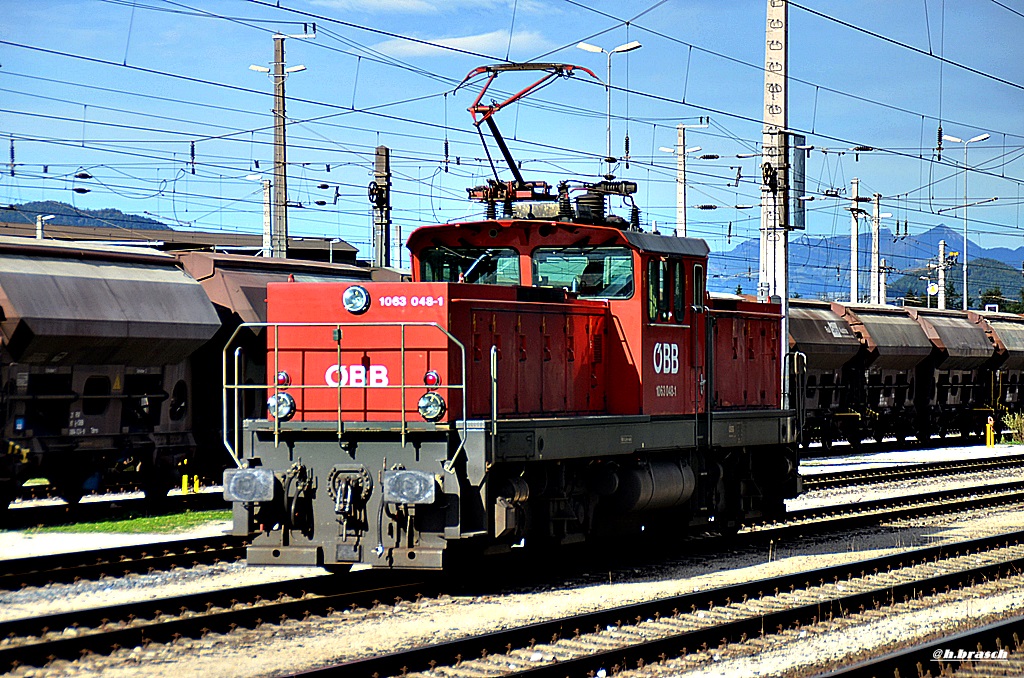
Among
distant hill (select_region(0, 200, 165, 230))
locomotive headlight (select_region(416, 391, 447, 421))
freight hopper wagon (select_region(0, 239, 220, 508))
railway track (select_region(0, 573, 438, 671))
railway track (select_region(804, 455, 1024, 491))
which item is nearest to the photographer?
railway track (select_region(0, 573, 438, 671))

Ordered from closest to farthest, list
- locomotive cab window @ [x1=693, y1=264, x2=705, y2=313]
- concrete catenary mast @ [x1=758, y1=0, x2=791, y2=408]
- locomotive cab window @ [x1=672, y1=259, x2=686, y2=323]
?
1. locomotive cab window @ [x1=672, y1=259, x2=686, y2=323]
2. locomotive cab window @ [x1=693, y1=264, x2=705, y2=313]
3. concrete catenary mast @ [x1=758, y1=0, x2=791, y2=408]

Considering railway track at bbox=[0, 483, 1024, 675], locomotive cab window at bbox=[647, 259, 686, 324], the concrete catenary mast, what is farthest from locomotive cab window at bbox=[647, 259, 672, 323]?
the concrete catenary mast

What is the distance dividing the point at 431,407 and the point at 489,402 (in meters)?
0.80

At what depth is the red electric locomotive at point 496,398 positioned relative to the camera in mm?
10492

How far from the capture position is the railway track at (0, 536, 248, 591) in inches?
461

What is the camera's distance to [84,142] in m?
25.5

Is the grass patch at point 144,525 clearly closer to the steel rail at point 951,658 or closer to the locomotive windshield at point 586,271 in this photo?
the locomotive windshield at point 586,271

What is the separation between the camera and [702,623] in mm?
9953

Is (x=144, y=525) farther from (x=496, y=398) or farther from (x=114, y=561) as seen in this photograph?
(x=496, y=398)

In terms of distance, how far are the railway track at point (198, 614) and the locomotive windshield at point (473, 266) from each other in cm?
299

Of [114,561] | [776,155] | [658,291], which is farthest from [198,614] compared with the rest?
[776,155]

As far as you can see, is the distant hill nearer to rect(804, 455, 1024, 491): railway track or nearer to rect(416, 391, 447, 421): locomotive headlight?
rect(804, 455, 1024, 491): railway track

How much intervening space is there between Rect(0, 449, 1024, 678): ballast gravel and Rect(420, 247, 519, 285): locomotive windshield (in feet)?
10.5

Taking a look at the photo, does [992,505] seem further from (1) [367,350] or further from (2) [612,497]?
(1) [367,350]
